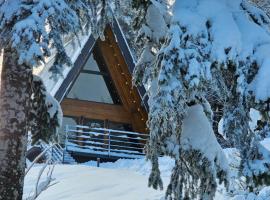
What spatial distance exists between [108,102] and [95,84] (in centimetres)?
94

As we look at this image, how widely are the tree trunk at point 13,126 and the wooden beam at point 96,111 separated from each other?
566 inches

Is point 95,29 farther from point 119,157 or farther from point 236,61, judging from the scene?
point 119,157

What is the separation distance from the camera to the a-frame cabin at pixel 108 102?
1952cm

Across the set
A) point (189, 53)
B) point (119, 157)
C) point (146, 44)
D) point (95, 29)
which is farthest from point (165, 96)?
point (119, 157)

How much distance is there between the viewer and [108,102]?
832 inches

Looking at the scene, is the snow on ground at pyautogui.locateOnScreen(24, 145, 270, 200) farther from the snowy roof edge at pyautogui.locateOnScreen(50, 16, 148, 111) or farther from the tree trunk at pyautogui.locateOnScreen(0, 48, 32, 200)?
the tree trunk at pyautogui.locateOnScreen(0, 48, 32, 200)

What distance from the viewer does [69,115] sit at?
66.2ft

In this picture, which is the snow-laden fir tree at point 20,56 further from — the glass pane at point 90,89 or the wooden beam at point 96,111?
the glass pane at point 90,89

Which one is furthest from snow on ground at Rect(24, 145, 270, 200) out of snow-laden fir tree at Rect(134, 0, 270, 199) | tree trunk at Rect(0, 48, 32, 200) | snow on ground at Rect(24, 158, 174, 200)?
tree trunk at Rect(0, 48, 32, 200)

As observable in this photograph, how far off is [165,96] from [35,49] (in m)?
1.51

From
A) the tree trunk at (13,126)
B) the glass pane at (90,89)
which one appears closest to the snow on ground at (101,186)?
the tree trunk at (13,126)

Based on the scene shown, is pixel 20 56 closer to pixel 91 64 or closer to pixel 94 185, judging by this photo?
pixel 94 185

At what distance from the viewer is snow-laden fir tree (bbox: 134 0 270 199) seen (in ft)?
18.2

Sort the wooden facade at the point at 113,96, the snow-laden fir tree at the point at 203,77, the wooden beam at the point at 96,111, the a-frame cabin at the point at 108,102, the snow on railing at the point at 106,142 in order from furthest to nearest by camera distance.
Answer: the wooden beam at the point at 96,111
the wooden facade at the point at 113,96
the a-frame cabin at the point at 108,102
the snow on railing at the point at 106,142
the snow-laden fir tree at the point at 203,77
